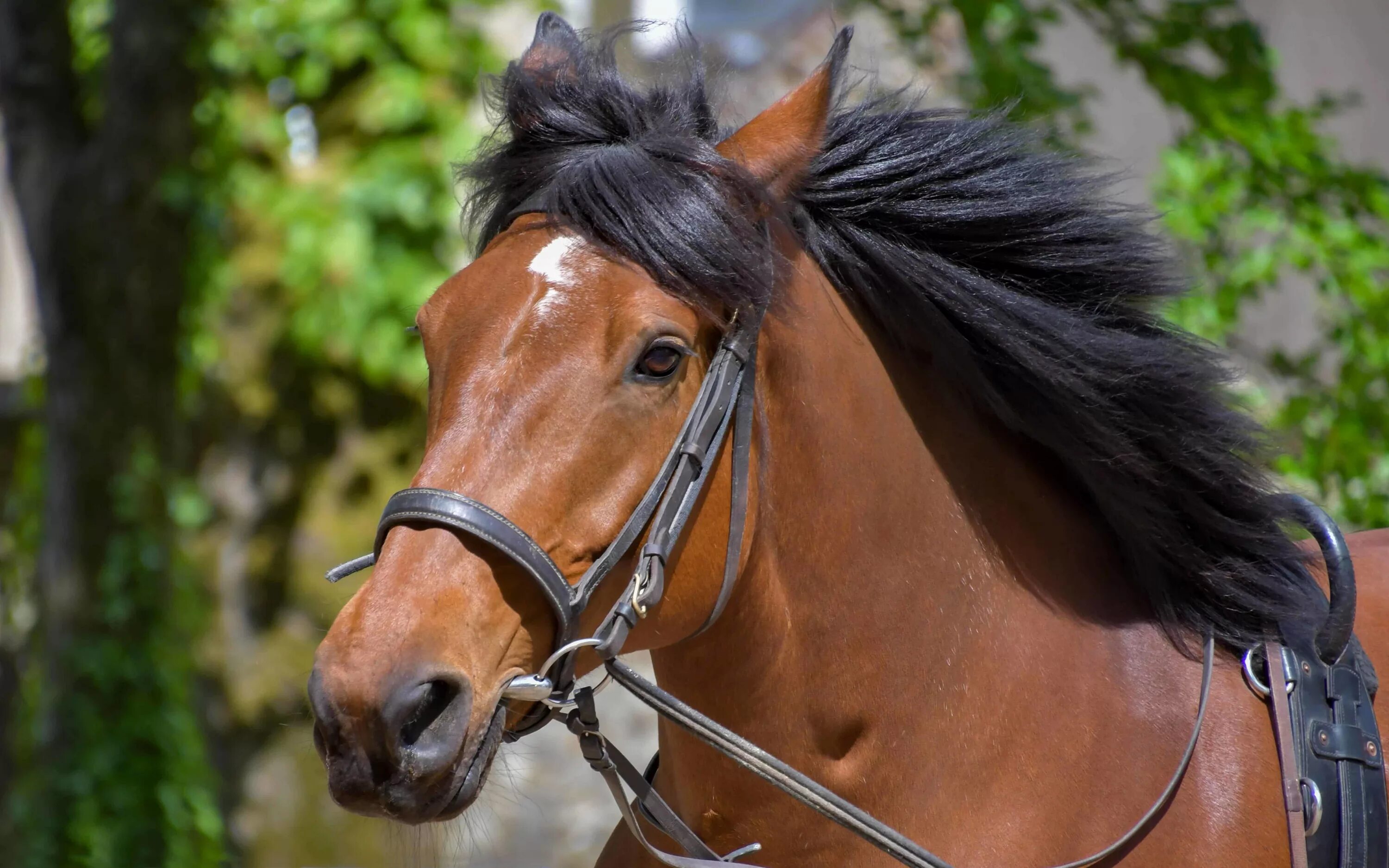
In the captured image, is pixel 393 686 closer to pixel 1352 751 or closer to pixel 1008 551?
pixel 1008 551

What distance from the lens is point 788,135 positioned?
1.87 metres

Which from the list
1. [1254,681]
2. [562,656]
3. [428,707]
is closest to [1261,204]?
[1254,681]

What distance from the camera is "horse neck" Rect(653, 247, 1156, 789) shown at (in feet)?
5.99

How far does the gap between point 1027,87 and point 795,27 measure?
17.9 feet

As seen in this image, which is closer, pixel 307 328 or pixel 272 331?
pixel 307 328

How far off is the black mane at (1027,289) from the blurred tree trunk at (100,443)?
9.62 ft

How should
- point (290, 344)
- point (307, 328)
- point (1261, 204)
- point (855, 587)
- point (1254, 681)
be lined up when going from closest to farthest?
point (855, 587) < point (1254, 681) < point (1261, 204) < point (307, 328) < point (290, 344)

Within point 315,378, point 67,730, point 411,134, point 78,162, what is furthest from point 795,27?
point 67,730

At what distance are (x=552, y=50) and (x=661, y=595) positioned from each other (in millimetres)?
1028

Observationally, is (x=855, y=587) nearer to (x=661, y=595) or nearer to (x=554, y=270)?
(x=661, y=595)

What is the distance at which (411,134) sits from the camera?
17.4ft

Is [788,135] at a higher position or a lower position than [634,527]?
higher

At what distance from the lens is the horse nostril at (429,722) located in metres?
1.45

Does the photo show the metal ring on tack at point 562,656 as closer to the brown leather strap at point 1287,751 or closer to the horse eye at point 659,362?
the horse eye at point 659,362
